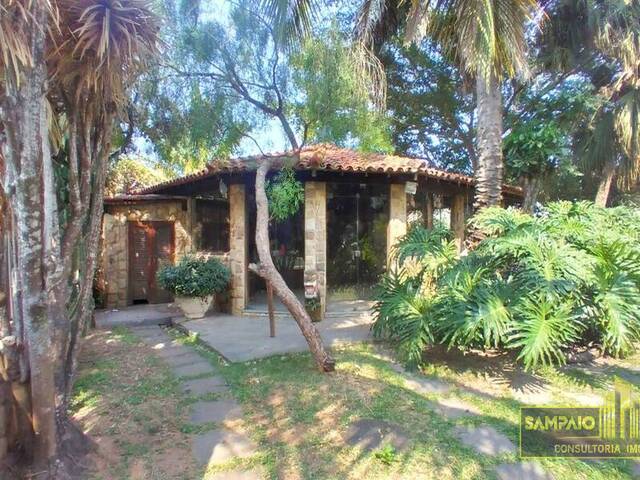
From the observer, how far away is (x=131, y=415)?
404cm

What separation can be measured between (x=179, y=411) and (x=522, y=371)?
4185 mm

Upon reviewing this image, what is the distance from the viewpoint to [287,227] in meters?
10.1

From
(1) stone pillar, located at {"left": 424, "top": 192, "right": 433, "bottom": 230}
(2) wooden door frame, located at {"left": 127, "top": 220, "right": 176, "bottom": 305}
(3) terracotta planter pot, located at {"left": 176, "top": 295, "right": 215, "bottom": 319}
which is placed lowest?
(3) terracotta planter pot, located at {"left": 176, "top": 295, "right": 215, "bottom": 319}

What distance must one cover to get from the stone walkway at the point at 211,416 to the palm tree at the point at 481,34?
5025mm

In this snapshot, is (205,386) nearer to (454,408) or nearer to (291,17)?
(454,408)

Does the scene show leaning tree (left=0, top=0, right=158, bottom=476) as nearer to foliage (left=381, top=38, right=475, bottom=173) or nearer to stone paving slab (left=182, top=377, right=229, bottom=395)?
stone paving slab (left=182, top=377, right=229, bottom=395)

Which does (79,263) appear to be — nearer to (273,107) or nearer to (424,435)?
(273,107)

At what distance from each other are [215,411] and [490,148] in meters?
5.88

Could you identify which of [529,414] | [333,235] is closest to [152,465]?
[529,414]

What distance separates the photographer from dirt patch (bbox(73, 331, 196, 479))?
3.17 meters

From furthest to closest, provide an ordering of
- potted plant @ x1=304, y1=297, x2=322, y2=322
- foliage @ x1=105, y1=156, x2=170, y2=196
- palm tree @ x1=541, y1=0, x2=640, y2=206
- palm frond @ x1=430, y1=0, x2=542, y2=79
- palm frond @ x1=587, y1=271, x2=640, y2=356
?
1. foliage @ x1=105, y1=156, x2=170, y2=196
2. palm tree @ x1=541, y1=0, x2=640, y2=206
3. potted plant @ x1=304, y1=297, x2=322, y2=322
4. palm frond @ x1=430, y1=0, x2=542, y2=79
5. palm frond @ x1=587, y1=271, x2=640, y2=356

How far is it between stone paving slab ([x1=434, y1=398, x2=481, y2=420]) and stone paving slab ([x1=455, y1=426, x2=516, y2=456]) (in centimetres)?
27

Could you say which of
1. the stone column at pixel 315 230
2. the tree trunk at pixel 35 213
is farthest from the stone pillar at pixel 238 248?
the tree trunk at pixel 35 213

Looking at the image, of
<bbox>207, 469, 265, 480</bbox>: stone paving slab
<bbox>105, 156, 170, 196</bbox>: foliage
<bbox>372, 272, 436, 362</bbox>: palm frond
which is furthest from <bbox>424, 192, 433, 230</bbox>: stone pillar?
<bbox>105, 156, 170, 196</bbox>: foliage
